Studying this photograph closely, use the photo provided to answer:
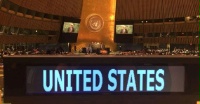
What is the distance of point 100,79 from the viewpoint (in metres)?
3.85

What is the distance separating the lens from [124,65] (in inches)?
154

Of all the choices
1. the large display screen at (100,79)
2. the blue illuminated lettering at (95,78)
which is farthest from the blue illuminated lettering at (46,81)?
the blue illuminated lettering at (95,78)

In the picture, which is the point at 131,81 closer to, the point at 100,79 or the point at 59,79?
the point at 100,79

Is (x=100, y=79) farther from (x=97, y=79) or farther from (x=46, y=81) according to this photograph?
(x=46, y=81)

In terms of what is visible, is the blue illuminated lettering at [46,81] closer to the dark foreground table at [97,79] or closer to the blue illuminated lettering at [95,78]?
the dark foreground table at [97,79]

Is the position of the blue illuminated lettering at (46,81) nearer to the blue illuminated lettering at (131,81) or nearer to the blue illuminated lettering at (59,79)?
the blue illuminated lettering at (59,79)

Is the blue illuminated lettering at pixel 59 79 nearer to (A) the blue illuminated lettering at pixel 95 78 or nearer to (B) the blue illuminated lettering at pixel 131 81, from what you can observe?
(A) the blue illuminated lettering at pixel 95 78

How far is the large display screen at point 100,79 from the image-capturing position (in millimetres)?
3848

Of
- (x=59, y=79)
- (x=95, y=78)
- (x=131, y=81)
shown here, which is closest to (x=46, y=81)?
(x=59, y=79)

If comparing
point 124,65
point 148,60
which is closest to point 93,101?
point 124,65

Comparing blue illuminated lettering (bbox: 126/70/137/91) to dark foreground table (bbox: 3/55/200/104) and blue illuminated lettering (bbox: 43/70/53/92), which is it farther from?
blue illuminated lettering (bbox: 43/70/53/92)

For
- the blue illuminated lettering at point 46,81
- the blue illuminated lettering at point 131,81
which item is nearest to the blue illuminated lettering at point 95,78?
the blue illuminated lettering at point 131,81

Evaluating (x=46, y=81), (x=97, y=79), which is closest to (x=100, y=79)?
(x=97, y=79)

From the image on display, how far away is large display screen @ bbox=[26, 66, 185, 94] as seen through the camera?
385cm
